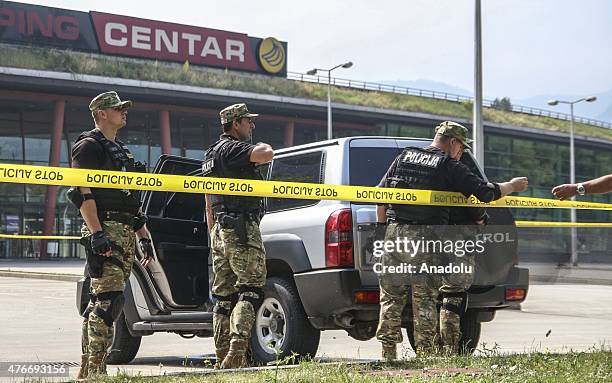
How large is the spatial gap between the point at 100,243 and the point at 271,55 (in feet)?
161

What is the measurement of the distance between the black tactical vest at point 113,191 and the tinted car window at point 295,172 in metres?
1.74

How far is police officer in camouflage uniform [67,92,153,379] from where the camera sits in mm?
6285

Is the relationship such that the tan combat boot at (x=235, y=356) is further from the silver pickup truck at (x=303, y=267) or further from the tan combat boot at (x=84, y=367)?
the tan combat boot at (x=84, y=367)

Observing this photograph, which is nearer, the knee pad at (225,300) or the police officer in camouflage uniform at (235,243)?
the police officer in camouflage uniform at (235,243)

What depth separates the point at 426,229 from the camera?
7.55 metres

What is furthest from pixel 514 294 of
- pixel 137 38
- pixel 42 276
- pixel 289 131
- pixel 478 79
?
pixel 289 131

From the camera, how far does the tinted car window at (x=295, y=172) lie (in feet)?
26.5

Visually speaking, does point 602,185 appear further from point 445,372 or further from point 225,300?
point 225,300

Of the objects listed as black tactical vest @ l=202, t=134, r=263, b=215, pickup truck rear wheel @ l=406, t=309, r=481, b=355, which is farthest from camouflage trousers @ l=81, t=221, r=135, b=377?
pickup truck rear wheel @ l=406, t=309, r=481, b=355

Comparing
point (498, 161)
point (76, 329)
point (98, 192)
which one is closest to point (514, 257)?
point (98, 192)

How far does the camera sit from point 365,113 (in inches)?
2136

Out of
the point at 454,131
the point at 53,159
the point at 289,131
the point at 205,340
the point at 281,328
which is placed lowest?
the point at 205,340

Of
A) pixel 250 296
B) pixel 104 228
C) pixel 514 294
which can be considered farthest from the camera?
pixel 514 294

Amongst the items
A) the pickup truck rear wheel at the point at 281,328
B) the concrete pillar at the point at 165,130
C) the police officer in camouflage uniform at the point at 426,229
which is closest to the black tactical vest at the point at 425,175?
the police officer in camouflage uniform at the point at 426,229
